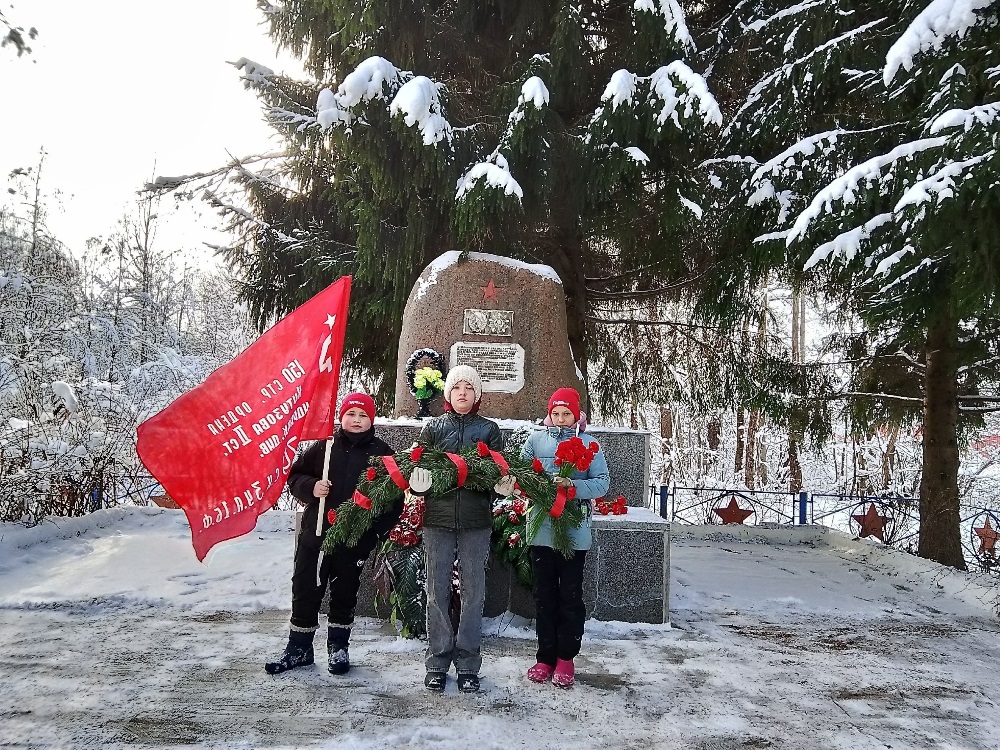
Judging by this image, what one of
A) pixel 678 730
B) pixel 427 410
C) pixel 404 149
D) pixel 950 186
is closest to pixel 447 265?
pixel 427 410

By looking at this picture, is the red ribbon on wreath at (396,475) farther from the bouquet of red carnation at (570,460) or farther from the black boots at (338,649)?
the black boots at (338,649)

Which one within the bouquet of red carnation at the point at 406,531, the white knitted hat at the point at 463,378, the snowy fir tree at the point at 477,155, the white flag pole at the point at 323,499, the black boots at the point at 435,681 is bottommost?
the black boots at the point at 435,681

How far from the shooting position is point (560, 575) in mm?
3598

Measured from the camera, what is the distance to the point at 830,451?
19.2m

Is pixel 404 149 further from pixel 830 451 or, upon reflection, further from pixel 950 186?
pixel 830 451

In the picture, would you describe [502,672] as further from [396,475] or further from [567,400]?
[567,400]

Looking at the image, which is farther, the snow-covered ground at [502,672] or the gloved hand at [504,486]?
the gloved hand at [504,486]

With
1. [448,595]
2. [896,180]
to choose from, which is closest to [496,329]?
[448,595]

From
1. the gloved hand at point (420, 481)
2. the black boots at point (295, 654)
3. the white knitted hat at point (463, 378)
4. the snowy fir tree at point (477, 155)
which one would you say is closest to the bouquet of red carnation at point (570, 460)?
the white knitted hat at point (463, 378)

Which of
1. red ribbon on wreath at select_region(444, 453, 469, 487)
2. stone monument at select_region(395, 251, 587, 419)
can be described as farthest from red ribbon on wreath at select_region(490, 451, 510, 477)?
stone monument at select_region(395, 251, 587, 419)

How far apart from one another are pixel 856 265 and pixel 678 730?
158 inches

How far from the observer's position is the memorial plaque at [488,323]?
19.1 feet

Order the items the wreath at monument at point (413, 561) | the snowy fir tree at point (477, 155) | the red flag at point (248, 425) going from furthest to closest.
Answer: the snowy fir tree at point (477, 155), the wreath at monument at point (413, 561), the red flag at point (248, 425)

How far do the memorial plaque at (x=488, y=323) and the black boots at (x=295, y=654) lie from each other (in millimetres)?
2900
